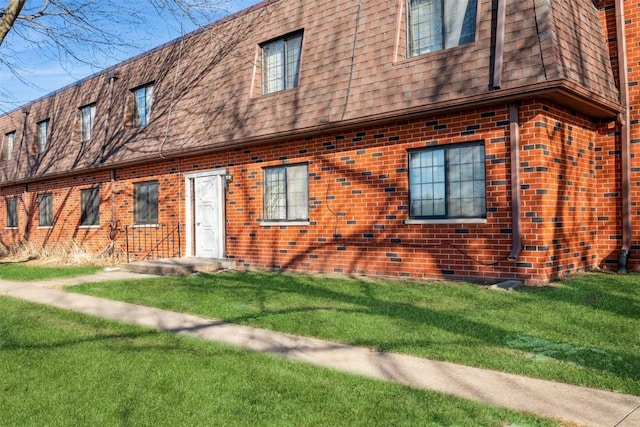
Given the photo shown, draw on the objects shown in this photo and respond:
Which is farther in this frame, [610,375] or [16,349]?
[16,349]

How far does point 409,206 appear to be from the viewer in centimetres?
984

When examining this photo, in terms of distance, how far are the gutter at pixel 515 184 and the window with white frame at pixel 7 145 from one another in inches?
874

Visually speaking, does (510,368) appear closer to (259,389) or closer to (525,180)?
(259,389)

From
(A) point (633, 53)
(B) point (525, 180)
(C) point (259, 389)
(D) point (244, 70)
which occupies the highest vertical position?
(D) point (244, 70)

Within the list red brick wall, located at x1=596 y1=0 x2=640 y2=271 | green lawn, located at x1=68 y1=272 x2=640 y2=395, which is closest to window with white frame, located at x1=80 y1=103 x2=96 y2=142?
green lawn, located at x1=68 y1=272 x2=640 y2=395

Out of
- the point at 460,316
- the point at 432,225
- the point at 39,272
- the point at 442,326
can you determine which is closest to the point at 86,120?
the point at 39,272

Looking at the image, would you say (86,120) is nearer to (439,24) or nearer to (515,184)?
(439,24)

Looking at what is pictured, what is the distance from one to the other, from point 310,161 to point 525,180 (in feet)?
15.1

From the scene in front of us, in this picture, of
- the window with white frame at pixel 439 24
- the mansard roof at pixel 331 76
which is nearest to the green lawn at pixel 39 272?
the mansard roof at pixel 331 76

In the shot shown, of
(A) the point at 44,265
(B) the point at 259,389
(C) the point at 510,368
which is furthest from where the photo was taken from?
(A) the point at 44,265

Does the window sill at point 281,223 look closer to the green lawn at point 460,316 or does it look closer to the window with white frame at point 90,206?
the green lawn at point 460,316

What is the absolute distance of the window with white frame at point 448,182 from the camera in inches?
356

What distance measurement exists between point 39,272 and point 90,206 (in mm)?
5588

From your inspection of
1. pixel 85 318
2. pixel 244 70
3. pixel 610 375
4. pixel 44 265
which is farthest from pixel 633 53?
pixel 44 265
